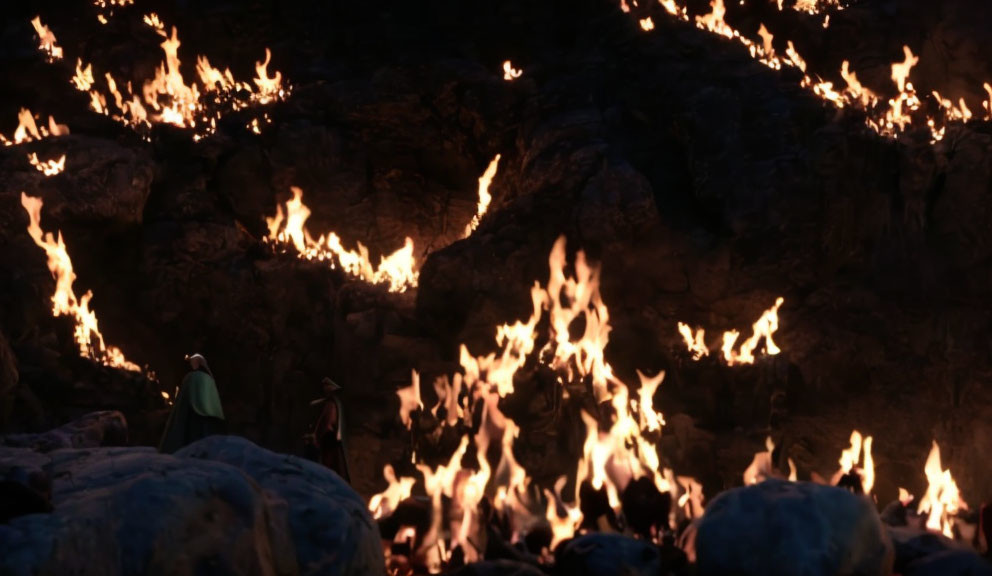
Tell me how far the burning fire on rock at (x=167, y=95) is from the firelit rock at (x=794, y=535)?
55.1 ft

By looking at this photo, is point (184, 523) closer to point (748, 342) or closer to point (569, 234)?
point (569, 234)

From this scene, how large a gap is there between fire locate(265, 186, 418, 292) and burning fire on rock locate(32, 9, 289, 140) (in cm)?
222

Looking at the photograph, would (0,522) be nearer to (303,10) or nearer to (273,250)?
(273,250)

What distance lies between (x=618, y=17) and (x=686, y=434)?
36.1 feet

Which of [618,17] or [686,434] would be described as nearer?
[686,434]

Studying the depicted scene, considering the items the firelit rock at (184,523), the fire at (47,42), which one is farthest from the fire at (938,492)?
the fire at (47,42)

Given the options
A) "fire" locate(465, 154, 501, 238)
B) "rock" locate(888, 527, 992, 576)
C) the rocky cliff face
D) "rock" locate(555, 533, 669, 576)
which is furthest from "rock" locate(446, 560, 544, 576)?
"fire" locate(465, 154, 501, 238)

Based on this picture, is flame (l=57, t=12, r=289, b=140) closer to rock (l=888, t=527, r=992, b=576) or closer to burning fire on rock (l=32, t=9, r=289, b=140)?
burning fire on rock (l=32, t=9, r=289, b=140)

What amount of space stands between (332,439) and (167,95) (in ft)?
47.0

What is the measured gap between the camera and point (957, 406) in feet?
57.1

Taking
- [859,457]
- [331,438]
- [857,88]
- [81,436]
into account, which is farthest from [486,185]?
[81,436]

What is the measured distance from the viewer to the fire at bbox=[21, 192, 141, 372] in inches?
744

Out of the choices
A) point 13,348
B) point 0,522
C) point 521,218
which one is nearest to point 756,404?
point 521,218

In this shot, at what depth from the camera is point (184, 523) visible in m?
5.09
